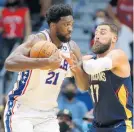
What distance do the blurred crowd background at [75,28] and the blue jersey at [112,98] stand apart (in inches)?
143

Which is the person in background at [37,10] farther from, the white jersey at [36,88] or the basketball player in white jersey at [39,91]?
the white jersey at [36,88]

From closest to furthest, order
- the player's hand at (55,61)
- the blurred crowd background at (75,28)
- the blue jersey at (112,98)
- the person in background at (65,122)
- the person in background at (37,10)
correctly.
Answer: the player's hand at (55,61), the blue jersey at (112,98), the person in background at (65,122), the blurred crowd background at (75,28), the person in background at (37,10)

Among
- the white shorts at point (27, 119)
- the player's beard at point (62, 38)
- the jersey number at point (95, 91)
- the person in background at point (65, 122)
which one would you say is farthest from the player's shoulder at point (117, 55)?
the person in background at point (65, 122)

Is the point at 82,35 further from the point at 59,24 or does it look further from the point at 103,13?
the point at 59,24

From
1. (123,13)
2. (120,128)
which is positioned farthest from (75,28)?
(120,128)

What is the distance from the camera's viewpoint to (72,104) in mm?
11039

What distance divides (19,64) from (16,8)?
645cm

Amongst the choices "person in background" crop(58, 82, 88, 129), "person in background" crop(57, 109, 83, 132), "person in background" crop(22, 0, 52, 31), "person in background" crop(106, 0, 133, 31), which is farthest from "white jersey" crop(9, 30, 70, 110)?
"person in background" crop(22, 0, 52, 31)

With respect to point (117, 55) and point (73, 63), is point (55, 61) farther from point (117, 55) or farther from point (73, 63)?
point (117, 55)

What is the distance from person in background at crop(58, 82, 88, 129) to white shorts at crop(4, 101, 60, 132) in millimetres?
3492

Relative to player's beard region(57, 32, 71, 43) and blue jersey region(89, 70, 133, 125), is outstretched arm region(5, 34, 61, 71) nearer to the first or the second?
player's beard region(57, 32, 71, 43)

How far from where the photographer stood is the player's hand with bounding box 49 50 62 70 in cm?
658

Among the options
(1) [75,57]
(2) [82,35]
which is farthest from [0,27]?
(1) [75,57]

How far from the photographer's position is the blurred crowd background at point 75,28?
11486mm
